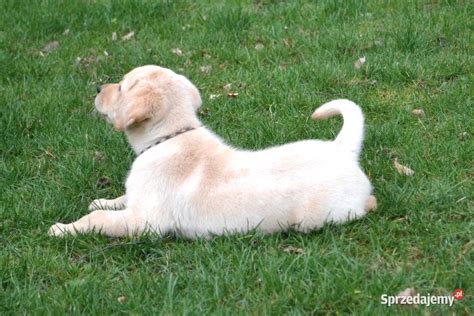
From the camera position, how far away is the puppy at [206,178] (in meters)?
3.47

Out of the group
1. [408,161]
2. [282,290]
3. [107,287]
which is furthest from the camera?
[408,161]

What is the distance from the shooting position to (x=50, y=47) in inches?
272

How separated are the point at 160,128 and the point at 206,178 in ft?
1.60

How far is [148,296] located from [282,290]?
23.9 inches

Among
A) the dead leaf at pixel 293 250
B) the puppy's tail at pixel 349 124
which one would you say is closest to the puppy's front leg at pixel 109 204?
the dead leaf at pixel 293 250

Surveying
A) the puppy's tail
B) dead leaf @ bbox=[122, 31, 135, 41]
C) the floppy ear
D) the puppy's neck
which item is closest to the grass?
dead leaf @ bbox=[122, 31, 135, 41]

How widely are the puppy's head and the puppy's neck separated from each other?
29mm

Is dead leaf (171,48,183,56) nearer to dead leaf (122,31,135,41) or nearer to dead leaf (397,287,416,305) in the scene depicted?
dead leaf (122,31,135,41)

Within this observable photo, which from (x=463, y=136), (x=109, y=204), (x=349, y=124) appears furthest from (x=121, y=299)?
(x=463, y=136)

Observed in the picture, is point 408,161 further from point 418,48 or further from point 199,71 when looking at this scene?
point 199,71

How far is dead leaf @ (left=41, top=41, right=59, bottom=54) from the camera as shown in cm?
683

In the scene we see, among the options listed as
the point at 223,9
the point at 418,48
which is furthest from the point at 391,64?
the point at 223,9

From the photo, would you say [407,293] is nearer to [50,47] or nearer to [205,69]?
[205,69]

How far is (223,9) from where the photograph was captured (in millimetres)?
7070
